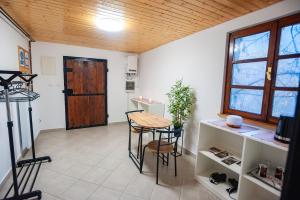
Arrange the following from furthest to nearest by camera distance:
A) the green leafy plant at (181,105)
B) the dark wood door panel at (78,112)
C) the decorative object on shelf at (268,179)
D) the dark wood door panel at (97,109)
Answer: the dark wood door panel at (97,109) < the dark wood door panel at (78,112) < the green leafy plant at (181,105) < the decorative object on shelf at (268,179)

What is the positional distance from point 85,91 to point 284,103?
4.34m

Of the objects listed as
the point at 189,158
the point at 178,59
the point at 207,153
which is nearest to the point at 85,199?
the point at 207,153

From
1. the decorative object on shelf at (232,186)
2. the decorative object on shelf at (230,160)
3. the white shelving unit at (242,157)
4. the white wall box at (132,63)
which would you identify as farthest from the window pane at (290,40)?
the white wall box at (132,63)

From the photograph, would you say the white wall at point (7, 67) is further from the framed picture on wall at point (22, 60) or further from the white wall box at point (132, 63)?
the white wall box at point (132, 63)

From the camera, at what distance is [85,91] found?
461cm

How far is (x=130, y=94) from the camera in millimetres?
5355

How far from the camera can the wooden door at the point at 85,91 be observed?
439cm

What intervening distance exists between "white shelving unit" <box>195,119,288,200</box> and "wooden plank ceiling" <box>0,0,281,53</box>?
4.80 feet

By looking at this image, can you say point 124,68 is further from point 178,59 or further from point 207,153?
point 207,153

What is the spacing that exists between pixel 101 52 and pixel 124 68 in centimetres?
82

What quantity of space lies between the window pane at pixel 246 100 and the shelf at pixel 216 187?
3.50 ft

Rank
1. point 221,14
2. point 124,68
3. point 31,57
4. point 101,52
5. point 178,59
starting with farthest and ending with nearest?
point 124,68
point 101,52
point 31,57
point 178,59
point 221,14

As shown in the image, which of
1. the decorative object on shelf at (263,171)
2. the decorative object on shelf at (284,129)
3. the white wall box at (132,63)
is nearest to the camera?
the decorative object on shelf at (284,129)

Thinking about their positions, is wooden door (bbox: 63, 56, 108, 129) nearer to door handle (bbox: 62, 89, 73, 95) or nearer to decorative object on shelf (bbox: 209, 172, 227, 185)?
door handle (bbox: 62, 89, 73, 95)
